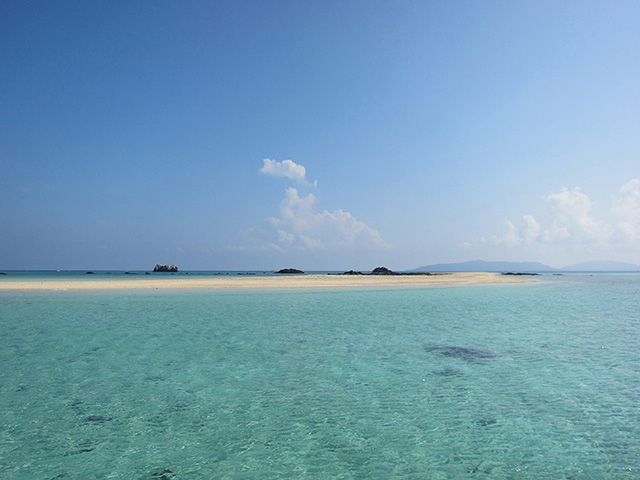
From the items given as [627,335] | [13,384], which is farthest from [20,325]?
[627,335]

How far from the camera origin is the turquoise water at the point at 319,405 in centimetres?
610

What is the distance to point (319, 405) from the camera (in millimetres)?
8641

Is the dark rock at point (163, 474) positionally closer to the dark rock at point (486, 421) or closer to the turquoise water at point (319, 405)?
the turquoise water at point (319, 405)

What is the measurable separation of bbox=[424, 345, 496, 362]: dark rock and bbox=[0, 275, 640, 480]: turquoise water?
7 centimetres

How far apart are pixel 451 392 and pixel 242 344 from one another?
8.76 m

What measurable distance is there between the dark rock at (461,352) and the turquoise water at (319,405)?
0.24ft

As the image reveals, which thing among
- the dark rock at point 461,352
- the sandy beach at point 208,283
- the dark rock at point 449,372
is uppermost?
the sandy beach at point 208,283

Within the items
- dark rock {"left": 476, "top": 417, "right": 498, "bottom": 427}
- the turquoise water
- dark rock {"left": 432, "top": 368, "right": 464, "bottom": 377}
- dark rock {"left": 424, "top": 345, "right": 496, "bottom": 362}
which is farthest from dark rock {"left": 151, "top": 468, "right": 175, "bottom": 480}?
dark rock {"left": 424, "top": 345, "right": 496, "bottom": 362}

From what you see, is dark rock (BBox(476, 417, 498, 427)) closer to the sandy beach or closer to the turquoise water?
the turquoise water

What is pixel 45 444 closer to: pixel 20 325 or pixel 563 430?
pixel 563 430

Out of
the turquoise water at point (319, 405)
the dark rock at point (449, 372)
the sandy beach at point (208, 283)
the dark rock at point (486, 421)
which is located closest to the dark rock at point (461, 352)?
the turquoise water at point (319, 405)

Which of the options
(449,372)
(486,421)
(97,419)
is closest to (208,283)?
(449,372)

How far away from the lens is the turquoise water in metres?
6.10

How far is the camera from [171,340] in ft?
53.0
